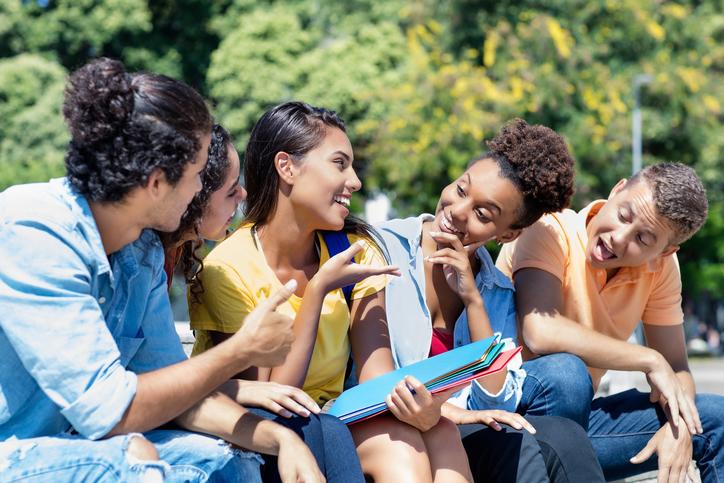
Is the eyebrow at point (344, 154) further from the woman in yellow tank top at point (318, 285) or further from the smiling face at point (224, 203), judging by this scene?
the smiling face at point (224, 203)

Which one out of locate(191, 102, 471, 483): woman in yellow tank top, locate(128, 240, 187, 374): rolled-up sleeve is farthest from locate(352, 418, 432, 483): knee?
locate(128, 240, 187, 374): rolled-up sleeve

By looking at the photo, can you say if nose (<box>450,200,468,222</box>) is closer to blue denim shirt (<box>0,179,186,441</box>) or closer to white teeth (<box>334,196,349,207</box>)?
white teeth (<box>334,196,349,207</box>)

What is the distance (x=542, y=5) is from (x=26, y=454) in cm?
1626

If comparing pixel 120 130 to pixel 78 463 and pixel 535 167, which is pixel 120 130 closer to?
pixel 78 463

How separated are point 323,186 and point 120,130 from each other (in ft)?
3.24

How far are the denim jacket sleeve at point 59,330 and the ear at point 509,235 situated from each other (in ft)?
5.59

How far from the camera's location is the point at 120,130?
2.19m

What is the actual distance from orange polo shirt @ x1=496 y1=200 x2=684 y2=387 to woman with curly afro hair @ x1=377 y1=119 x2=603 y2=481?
115mm

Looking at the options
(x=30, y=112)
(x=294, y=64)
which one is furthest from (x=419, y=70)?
(x=30, y=112)

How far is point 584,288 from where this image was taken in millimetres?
3619

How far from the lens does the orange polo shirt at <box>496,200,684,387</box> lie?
356 centimetres

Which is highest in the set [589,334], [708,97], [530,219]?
[530,219]

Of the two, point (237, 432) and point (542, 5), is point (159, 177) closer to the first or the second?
point (237, 432)

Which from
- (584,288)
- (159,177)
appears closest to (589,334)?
(584,288)
